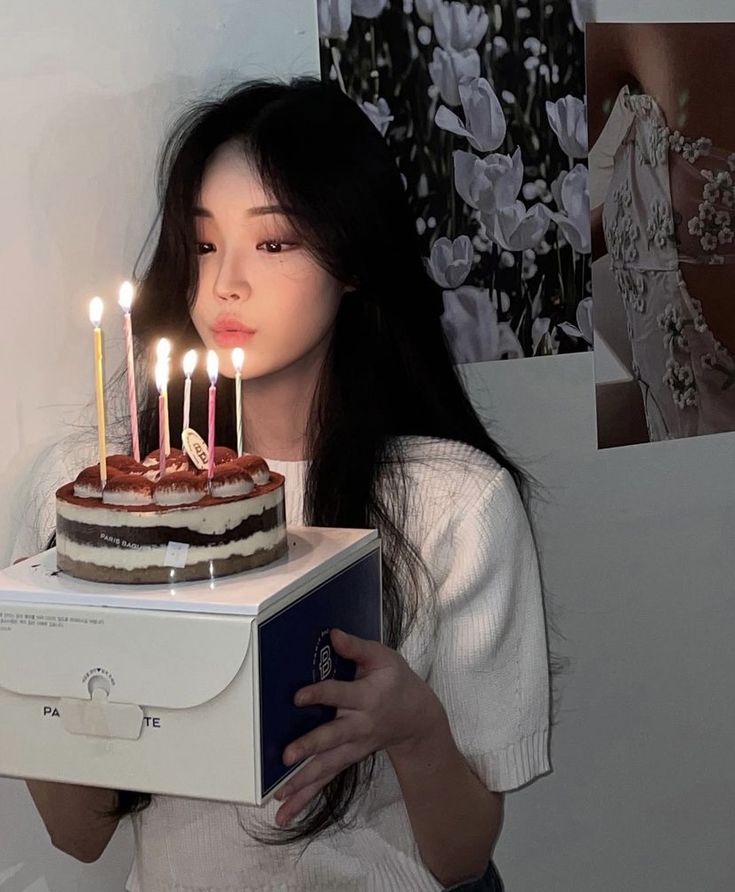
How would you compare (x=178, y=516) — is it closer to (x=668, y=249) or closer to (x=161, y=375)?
(x=161, y=375)

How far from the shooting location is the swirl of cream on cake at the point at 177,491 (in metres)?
0.82

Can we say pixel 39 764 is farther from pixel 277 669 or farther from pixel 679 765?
pixel 679 765

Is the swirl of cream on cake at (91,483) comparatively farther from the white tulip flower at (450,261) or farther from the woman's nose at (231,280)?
the white tulip flower at (450,261)

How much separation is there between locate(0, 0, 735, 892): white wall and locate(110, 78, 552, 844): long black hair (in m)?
0.07

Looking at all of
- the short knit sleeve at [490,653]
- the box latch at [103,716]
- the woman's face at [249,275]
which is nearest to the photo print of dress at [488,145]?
the woman's face at [249,275]

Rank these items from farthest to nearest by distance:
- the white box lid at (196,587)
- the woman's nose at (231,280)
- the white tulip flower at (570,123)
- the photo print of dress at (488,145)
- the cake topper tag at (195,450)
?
the white tulip flower at (570,123)
the photo print of dress at (488,145)
the woman's nose at (231,280)
the cake topper tag at (195,450)
the white box lid at (196,587)

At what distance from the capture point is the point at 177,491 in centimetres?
82

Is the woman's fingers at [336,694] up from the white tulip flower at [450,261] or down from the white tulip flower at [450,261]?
down

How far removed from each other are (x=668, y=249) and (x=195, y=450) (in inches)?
37.1

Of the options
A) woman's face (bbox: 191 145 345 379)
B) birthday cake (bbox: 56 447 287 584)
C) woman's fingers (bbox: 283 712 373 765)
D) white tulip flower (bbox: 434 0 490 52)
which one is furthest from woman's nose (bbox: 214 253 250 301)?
white tulip flower (bbox: 434 0 490 52)

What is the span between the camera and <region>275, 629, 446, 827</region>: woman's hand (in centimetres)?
85

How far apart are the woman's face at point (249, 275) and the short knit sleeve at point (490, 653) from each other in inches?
8.4

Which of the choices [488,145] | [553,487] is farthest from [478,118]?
[553,487]

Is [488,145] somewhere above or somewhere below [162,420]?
above
